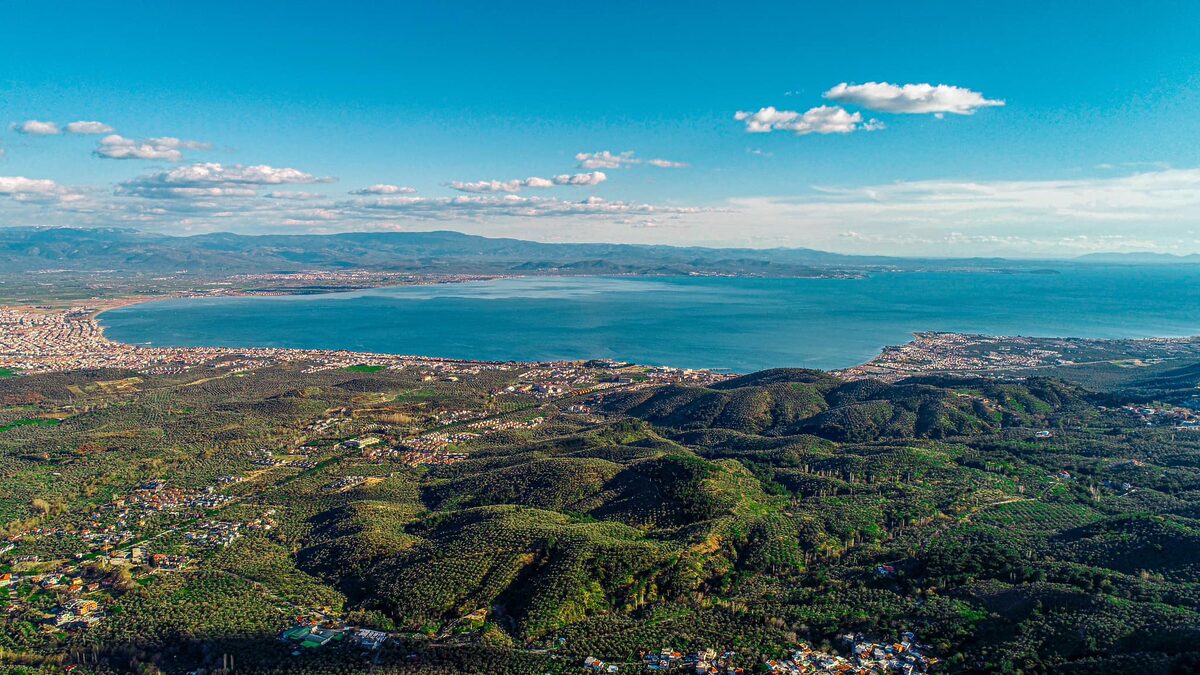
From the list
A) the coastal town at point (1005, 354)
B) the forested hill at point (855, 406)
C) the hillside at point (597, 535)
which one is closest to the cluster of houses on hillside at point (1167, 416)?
the hillside at point (597, 535)

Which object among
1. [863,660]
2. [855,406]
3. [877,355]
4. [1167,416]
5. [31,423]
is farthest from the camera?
[877,355]

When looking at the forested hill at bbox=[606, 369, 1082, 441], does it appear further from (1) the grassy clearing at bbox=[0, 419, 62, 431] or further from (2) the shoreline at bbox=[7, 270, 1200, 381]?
(1) the grassy clearing at bbox=[0, 419, 62, 431]

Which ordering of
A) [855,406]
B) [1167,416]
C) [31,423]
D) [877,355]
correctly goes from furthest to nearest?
1. [877,355]
2. [855,406]
3. [31,423]
4. [1167,416]

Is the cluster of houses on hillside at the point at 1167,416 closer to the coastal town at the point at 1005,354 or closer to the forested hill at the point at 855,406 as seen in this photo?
the forested hill at the point at 855,406

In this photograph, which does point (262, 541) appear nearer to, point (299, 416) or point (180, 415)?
point (299, 416)

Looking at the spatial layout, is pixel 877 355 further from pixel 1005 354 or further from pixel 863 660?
pixel 863 660

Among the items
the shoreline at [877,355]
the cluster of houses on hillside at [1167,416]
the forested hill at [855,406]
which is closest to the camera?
the cluster of houses on hillside at [1167,416]

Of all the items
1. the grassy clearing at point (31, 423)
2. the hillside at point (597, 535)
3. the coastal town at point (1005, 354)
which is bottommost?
the grassy clearing at point (31, 423)

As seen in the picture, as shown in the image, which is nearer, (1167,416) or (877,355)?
(1167,416)

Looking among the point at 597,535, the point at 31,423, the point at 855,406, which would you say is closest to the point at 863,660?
the point at 597,535

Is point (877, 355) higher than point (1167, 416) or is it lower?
lower

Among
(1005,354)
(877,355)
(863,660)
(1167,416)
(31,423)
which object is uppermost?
(1167,416)

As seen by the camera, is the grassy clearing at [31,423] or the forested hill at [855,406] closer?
the grassy clearing at [31,423]
